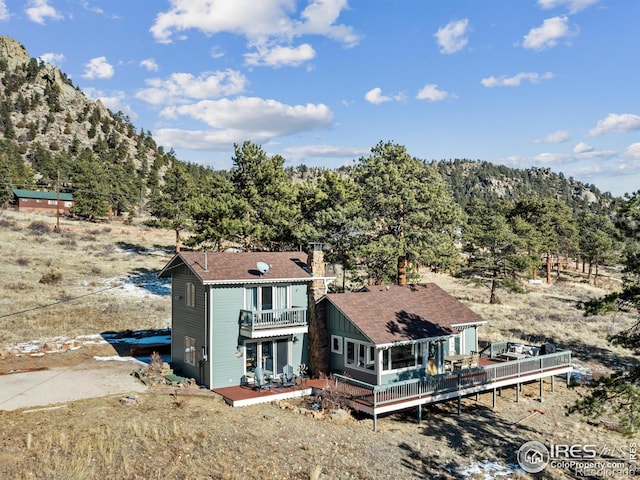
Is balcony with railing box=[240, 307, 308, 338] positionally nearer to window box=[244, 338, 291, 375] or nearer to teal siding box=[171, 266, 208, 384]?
window box=[244, 338, 291, 375]

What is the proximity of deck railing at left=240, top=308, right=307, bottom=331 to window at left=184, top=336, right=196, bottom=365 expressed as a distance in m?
3.06

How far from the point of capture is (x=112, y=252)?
2384 inches

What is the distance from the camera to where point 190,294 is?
81.8 ft

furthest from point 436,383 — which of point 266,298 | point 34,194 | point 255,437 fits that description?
point 34,194

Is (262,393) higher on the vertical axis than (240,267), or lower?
lower

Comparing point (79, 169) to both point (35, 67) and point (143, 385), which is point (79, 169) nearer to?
point (143, 385)

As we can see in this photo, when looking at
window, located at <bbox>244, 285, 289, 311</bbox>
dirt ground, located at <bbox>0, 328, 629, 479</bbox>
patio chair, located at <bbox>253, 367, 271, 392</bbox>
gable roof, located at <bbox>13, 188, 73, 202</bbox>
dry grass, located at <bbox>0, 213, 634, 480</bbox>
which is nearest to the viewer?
dry grass, located at <bbox>0, 213, 634, 480</bbox>

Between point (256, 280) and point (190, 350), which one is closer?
point (256, 280)

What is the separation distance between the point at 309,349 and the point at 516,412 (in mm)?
10350

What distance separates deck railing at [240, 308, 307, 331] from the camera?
22922 millimetres

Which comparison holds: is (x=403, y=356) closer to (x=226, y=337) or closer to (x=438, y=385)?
(x=438, y=385)

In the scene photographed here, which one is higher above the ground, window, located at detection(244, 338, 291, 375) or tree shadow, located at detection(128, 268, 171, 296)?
tree shadow, located at detection(128, 268, 171, 296)

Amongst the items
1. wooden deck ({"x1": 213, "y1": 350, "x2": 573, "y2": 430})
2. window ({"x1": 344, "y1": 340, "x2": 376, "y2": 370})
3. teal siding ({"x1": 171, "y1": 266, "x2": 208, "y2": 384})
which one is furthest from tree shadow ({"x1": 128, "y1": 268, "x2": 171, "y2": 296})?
window ({"x1": 344, "y1": 340, "x2": 376, "y2": 370})

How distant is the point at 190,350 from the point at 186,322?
1.43 metres
